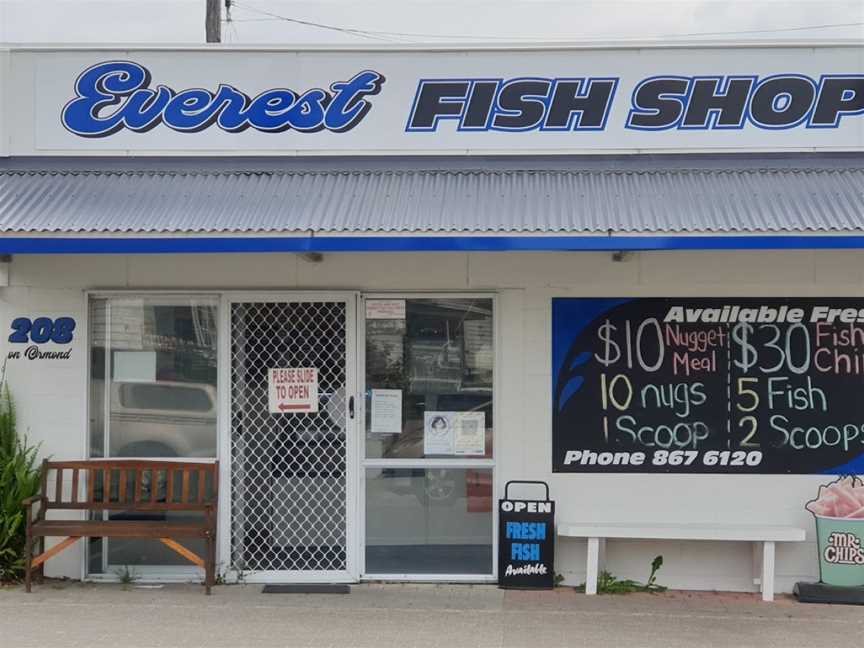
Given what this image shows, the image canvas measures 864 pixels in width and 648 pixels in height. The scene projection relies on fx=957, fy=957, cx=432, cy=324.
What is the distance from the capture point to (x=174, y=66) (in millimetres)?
8148

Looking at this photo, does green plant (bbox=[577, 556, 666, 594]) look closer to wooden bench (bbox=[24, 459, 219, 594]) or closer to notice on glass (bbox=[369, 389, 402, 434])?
notice on glass (bbox=[369, 389, 402, 434])

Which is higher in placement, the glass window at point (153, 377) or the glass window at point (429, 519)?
the glass window at point (153, 377)

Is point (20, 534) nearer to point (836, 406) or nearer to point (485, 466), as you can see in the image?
point (485, 466)

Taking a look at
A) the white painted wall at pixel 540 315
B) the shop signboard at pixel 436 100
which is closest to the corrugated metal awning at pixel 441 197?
the shop signboard at pixel 436 100

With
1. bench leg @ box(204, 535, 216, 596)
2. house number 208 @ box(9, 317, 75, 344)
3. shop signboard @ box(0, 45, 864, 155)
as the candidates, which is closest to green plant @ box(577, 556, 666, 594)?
bench leg @ box(204, 535, 216, 596)

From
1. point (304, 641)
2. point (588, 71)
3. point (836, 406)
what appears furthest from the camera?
point (588, 71)

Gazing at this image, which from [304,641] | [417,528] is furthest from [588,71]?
[304,641]

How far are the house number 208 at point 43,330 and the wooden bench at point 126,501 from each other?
39.7 inches

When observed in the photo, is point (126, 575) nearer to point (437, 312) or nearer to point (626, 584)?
point (437, 312)

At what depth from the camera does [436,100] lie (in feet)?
26.4

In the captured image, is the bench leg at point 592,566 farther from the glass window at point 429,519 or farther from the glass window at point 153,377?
the glass window at point 153,377

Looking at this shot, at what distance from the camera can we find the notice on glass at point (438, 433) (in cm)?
774

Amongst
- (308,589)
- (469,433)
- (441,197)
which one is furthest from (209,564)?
(441,197)

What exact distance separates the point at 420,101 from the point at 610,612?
4.34m
